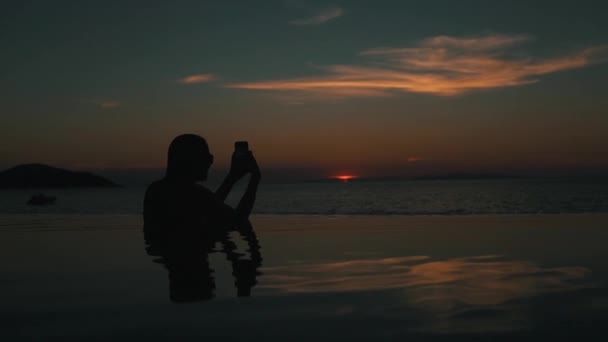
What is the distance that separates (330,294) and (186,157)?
2.51 metres

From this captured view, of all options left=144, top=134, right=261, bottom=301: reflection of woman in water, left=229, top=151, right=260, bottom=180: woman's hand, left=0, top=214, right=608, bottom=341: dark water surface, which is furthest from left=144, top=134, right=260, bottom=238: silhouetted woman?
left=0, top=214, right=608, bottom=341: dark water surface

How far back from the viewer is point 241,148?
6387 mm

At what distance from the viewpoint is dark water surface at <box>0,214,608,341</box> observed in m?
3.62

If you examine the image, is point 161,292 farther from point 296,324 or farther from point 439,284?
point 439,284

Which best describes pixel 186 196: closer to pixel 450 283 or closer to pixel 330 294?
pixel 330 294

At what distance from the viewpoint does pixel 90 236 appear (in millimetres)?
12039

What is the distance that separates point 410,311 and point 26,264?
5957 mm

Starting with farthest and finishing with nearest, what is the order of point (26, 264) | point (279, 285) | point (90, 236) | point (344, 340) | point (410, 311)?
point (90, 236) < point (26, 264) < point (279, 285) < point (410, 311) < point (344, 340)

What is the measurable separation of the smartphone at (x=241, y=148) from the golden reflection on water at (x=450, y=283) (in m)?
1.58

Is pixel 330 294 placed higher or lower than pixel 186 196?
lower

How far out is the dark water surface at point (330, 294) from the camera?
3625 mm

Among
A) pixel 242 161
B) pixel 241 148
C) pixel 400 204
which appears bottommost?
pixel 400 204

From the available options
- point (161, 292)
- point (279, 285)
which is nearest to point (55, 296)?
point (161, 292)

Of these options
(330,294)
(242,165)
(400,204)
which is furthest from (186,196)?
(400,204)
